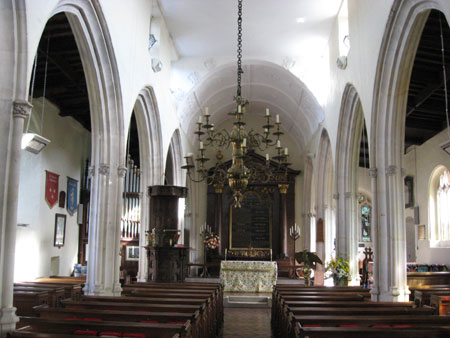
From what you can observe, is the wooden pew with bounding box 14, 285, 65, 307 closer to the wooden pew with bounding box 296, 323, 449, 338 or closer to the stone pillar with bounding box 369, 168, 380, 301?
the wooden pew with bounding box 296, 323, 449, 338

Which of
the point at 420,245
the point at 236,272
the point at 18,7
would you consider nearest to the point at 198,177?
the point at 236,272

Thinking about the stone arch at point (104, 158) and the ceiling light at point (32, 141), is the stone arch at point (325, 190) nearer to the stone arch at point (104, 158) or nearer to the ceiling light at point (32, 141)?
the stone arch at point (104, 158)

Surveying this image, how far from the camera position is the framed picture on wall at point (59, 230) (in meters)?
13.5

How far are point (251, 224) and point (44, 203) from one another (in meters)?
9.02

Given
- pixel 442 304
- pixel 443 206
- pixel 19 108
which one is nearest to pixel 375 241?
pixel 442 304

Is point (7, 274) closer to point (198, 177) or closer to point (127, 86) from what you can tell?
point (127, 86)

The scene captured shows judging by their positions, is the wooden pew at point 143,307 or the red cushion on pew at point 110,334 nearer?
the red cushion on pew at point 110,334

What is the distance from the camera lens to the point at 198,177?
19531mm

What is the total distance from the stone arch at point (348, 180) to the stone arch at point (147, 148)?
4.65 meters

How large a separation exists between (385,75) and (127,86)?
4.94m

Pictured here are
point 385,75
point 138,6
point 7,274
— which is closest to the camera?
point 7,274

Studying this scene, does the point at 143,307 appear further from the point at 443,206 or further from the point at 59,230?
the point at 443,206

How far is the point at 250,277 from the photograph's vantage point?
42.8ft

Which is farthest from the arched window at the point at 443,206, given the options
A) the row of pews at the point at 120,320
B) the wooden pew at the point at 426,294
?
the row of pews at the point at 120,320
